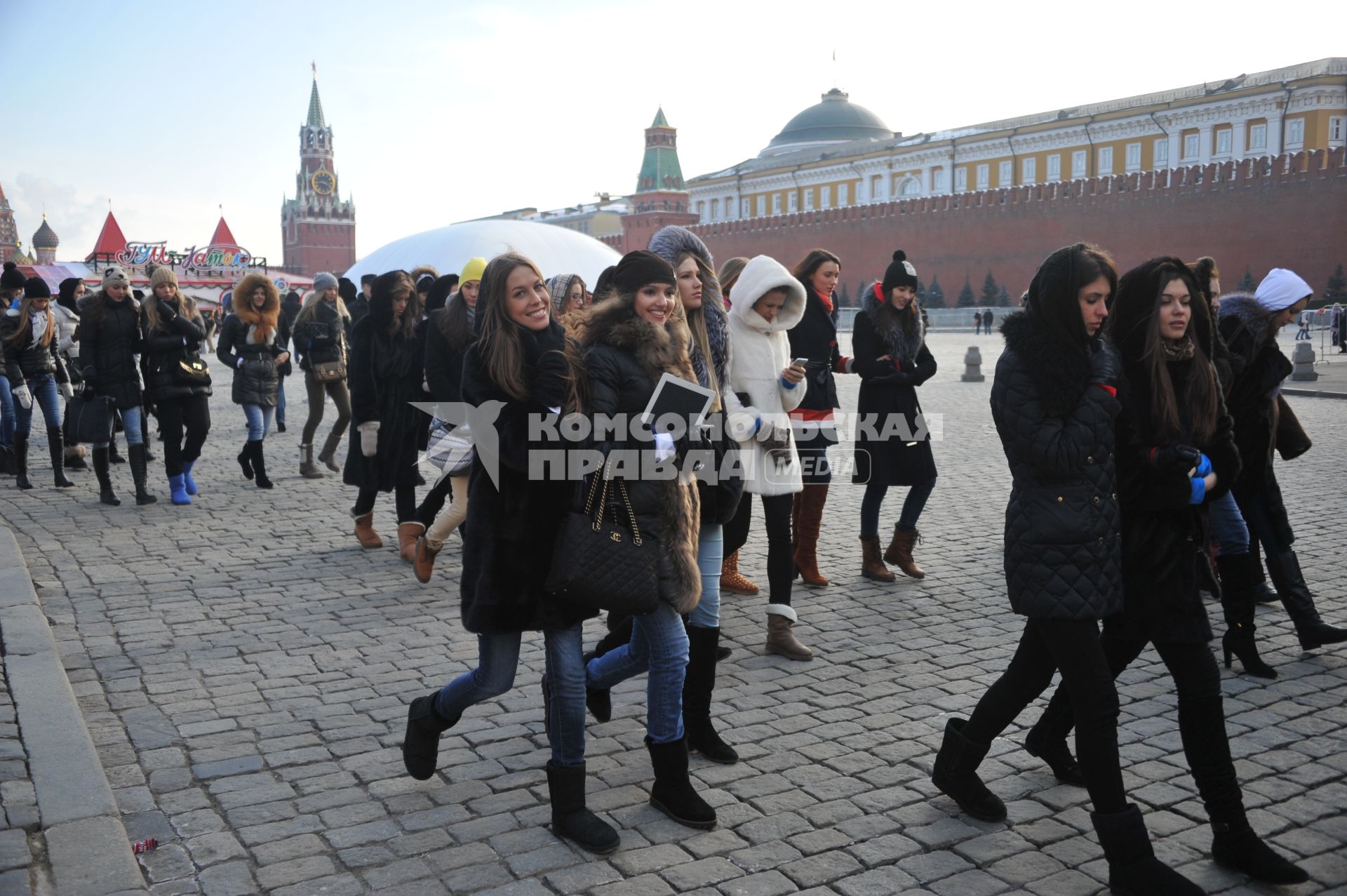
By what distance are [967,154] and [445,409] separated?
200 feet

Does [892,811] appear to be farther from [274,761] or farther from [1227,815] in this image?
[274,761]

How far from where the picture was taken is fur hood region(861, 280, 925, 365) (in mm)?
5863

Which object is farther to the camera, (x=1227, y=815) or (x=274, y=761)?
(x=274, y=761)

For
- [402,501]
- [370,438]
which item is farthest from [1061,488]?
[370,438]

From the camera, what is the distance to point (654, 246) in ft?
12.7

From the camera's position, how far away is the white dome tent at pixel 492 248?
25.2 meters

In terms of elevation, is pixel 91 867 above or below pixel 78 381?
below

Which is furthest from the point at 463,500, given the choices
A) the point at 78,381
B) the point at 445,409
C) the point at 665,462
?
the point at 78,381

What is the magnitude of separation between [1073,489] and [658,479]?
3.29ft

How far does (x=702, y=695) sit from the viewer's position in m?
3.59

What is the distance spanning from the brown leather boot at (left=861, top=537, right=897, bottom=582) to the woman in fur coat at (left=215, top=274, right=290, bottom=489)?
15.5 feet

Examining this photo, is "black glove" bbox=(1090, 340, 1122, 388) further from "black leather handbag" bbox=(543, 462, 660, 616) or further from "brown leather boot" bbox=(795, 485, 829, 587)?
"brown leather boot" bbox=(795, 485, 829, 587)

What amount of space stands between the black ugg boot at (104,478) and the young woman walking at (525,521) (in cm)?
576

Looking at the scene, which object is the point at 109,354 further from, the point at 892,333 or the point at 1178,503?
the point at 1178,503
